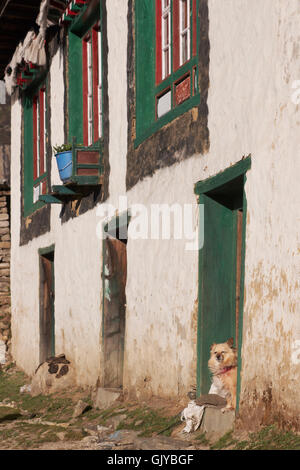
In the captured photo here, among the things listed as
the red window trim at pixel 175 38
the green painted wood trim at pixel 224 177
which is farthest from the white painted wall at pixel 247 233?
the red window trim at pixel 175 38

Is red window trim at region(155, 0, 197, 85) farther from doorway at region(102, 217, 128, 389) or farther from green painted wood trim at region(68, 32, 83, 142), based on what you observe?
green painted wood trim at region(68, 32, 83, 142)

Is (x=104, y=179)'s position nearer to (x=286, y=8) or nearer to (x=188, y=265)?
(x=188, y=265)

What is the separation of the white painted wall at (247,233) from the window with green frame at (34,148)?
3.05 metres

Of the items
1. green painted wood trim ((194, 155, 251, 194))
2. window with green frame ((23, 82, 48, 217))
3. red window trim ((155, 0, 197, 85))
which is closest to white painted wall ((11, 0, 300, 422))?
green painted wood trim ((194, 155, 251, 194))

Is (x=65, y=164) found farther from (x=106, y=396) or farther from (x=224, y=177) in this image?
(x=224, y=177)

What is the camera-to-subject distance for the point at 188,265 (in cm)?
655

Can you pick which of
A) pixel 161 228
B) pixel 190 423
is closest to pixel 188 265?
pixel 161 228

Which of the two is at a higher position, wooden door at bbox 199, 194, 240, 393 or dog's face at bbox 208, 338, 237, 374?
wooden door at bbox 199, 194, 240, 393

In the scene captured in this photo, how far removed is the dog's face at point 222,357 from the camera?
5598mm

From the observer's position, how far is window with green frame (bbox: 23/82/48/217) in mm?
12812

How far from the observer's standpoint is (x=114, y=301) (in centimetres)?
895

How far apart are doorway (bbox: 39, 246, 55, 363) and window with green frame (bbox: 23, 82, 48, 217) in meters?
0.95

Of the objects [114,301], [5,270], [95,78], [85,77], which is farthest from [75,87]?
[5,270]

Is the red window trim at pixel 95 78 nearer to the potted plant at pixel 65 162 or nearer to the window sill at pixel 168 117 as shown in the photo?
the potted plant at pixel 65 162
